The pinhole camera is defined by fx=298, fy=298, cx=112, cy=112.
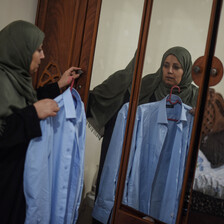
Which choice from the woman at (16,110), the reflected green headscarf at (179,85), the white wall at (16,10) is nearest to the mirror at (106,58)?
Result: the reflected green headscarf at (179,85)

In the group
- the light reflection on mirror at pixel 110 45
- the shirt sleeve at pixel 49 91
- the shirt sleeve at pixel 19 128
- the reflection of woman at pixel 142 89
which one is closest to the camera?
the shirt sleeve at pixel 19 128

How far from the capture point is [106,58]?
5.17 feet

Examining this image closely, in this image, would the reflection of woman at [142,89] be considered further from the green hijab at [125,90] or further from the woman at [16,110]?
the woman at [16,110]

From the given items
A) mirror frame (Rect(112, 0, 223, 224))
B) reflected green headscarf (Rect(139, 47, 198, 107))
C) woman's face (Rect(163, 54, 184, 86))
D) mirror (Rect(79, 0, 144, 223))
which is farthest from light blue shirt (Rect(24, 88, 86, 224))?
woman's face (Rect(163, 54, 184, 86))

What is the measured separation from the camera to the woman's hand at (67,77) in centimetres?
165

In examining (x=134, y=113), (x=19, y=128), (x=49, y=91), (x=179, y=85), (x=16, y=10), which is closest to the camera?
(x=19, y=128)

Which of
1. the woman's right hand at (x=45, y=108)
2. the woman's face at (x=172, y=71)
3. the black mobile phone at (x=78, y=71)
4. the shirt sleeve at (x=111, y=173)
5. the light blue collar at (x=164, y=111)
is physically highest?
the woman's face at (x=172, y=71)

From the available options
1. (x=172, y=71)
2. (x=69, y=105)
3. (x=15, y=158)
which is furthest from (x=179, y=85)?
(x=15, y=158)

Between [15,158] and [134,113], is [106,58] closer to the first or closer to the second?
[134,113]

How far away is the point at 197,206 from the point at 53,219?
0.69m

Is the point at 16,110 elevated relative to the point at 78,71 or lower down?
lower down

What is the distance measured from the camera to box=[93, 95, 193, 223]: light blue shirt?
136cm

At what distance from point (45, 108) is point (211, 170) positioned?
775mm

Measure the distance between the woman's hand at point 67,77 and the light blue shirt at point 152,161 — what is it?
344mm
